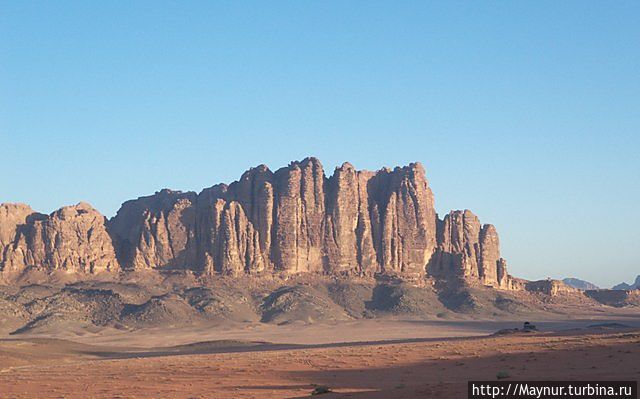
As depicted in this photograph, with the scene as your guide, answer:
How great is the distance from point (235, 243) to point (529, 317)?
6134 centimetres

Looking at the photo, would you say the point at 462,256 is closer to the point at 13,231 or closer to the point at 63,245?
the point at 63,245

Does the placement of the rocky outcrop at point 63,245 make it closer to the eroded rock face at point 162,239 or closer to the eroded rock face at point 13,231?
the eroded rock face at point 13,231

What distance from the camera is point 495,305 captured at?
579ft

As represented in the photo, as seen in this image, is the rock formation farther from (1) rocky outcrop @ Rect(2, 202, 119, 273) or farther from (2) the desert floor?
(2) the desert floor

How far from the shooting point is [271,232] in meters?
179

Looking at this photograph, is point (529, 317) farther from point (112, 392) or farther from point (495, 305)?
point (112, 392)

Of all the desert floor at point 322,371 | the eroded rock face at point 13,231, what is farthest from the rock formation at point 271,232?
the desert floor at point 322,371

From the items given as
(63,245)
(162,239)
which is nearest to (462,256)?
(162,239)

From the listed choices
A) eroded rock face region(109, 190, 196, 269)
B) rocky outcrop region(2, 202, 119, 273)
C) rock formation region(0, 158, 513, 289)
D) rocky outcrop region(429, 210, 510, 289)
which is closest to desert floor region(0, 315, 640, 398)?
rocky outcrop region(2, 202, 119, 273)

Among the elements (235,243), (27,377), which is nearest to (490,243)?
(235,243)

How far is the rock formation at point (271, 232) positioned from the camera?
171 m

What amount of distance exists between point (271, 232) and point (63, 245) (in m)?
42.2

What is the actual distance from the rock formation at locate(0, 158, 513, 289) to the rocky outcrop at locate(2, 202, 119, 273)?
0.20m

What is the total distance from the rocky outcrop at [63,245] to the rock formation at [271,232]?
20 cm
